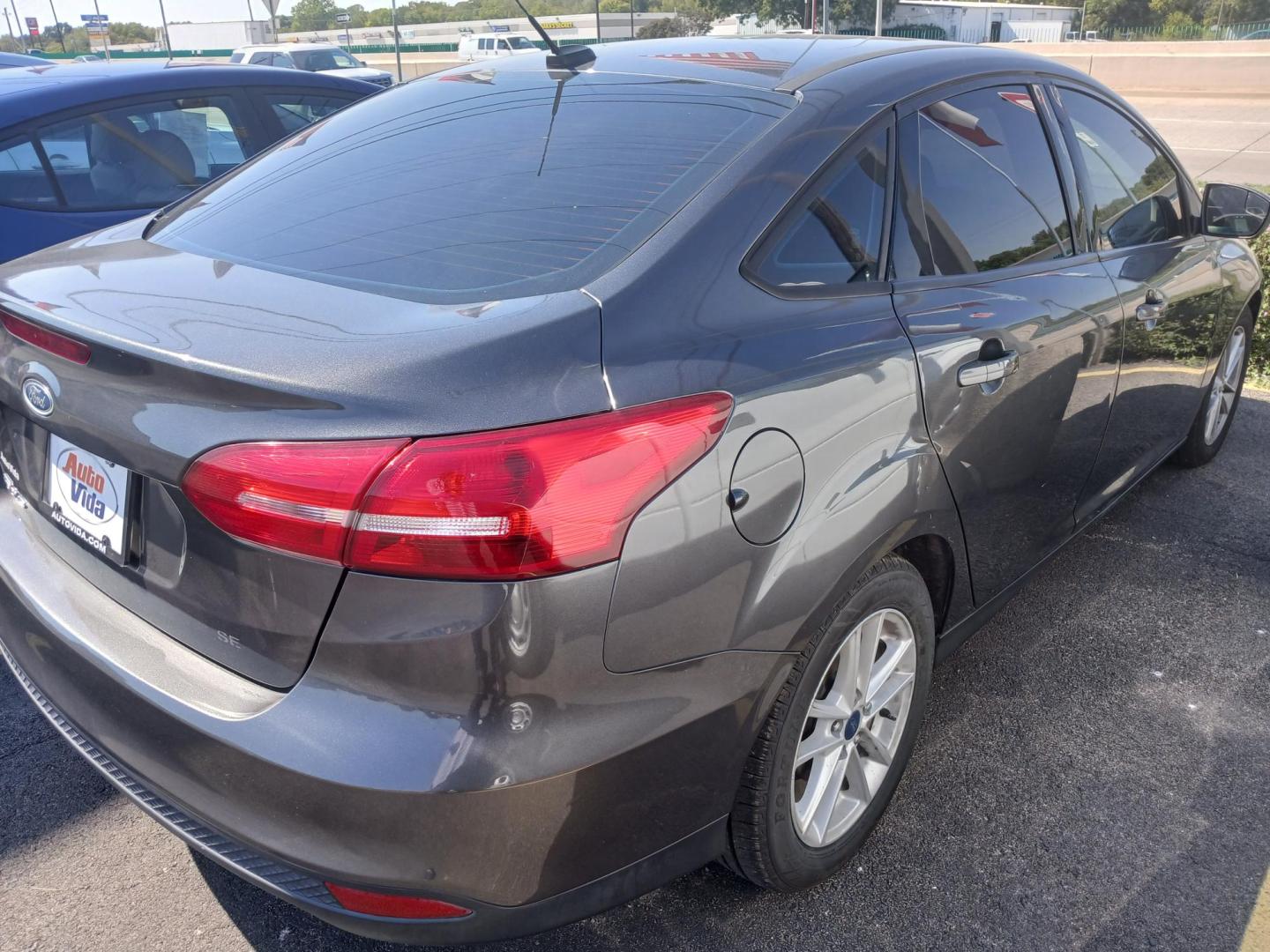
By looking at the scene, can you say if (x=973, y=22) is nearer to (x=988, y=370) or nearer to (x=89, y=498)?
(x=988, y=370)

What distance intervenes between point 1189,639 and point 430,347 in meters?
2.74

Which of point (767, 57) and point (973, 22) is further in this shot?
point (973, 22)

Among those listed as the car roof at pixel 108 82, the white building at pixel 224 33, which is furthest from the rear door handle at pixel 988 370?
the white building at pixel 224 33

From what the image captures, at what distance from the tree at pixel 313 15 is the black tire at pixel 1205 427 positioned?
12392 cm

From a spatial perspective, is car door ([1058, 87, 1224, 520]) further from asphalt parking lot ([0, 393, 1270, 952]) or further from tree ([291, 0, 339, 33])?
tree ([291, 0, 339, 33])

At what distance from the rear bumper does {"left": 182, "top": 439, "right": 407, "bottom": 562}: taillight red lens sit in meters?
0.10

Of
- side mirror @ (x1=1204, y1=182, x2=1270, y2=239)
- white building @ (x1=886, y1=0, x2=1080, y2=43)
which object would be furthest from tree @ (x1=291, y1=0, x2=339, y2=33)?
side mirror @ (x1=1204, y1=182, x2=1270, y2=239)

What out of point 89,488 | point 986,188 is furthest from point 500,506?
point 986,188

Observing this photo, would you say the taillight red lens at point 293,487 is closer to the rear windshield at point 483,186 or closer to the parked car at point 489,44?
the rear windshield at point 483,186

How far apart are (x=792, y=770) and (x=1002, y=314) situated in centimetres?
119

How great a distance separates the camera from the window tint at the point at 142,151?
14.5 ft

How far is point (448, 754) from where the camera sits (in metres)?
1.56

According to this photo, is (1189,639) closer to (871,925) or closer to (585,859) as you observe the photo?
(871,925)

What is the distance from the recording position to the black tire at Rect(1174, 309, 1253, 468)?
428cm
